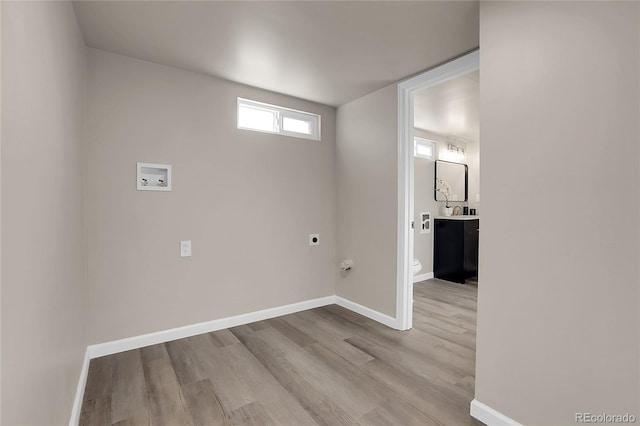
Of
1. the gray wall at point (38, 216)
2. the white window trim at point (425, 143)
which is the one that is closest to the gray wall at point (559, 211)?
the gray wall at point (38, 216)

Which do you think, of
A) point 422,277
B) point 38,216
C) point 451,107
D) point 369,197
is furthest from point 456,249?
point 38,216

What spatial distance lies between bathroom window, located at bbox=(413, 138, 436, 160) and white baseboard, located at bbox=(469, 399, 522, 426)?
12.3ft

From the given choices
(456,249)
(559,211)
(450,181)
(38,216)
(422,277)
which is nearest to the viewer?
(38,216)

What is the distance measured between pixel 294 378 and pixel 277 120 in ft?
7.83

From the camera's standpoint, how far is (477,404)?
173 cm

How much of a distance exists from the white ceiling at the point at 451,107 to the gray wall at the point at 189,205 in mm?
1232

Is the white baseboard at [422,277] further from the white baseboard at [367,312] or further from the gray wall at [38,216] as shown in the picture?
the gray wall at [38,216]

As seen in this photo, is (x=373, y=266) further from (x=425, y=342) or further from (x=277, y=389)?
(x=277, y=389)

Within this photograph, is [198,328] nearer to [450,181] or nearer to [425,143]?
[425,143]

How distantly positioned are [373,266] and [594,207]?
206cm

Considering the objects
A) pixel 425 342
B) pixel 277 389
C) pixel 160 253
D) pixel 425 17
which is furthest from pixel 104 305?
pixel 425 17

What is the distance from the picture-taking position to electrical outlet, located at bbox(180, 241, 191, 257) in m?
2.71

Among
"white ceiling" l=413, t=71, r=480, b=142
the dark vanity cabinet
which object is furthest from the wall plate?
the dark vanity cabinet

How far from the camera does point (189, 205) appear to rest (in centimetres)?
274
